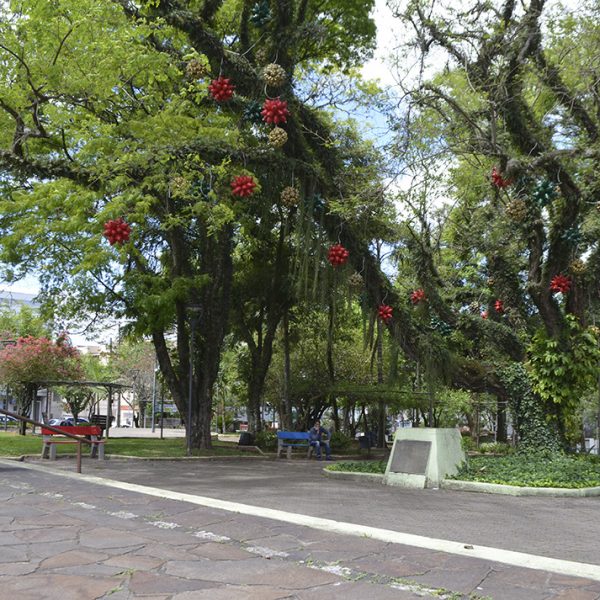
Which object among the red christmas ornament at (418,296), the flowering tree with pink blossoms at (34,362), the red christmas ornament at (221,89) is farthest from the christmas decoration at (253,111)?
the flowering tree with pink blossoms at (34,362)

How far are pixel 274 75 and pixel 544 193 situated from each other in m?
5.51

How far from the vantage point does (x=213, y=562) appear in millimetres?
5359

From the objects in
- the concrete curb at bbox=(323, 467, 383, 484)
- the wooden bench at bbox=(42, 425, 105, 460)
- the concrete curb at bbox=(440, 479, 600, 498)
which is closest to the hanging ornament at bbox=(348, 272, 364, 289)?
the concrete curb at bbox=(323, 467, 383, 484)

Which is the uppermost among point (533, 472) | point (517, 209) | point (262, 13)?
point (262, 13)

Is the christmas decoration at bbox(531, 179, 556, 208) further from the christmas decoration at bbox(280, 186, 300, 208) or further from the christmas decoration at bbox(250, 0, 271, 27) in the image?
the christmas decoration at bbox(250, 0, 271, 27)

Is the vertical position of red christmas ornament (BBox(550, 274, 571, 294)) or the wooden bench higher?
red christmas ornament (BBox(550, 274, 571, 294))

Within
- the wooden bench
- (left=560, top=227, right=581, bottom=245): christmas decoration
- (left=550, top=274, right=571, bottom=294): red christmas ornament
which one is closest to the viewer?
(left=560, top=227, right=581, bottom=245): christmas decoration

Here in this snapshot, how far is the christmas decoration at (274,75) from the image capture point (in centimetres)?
1201

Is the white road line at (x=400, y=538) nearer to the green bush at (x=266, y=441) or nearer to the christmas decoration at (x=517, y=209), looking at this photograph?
the christmas decoration at (x=517, y=209)

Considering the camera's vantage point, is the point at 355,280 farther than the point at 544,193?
Yes

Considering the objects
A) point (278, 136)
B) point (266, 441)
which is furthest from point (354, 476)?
point (266, 441)

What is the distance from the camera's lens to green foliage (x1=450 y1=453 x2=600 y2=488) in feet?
35.3

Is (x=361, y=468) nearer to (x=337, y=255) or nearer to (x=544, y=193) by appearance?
(x=337, y=255)

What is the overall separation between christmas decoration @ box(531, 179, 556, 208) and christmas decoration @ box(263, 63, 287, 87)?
525cm
